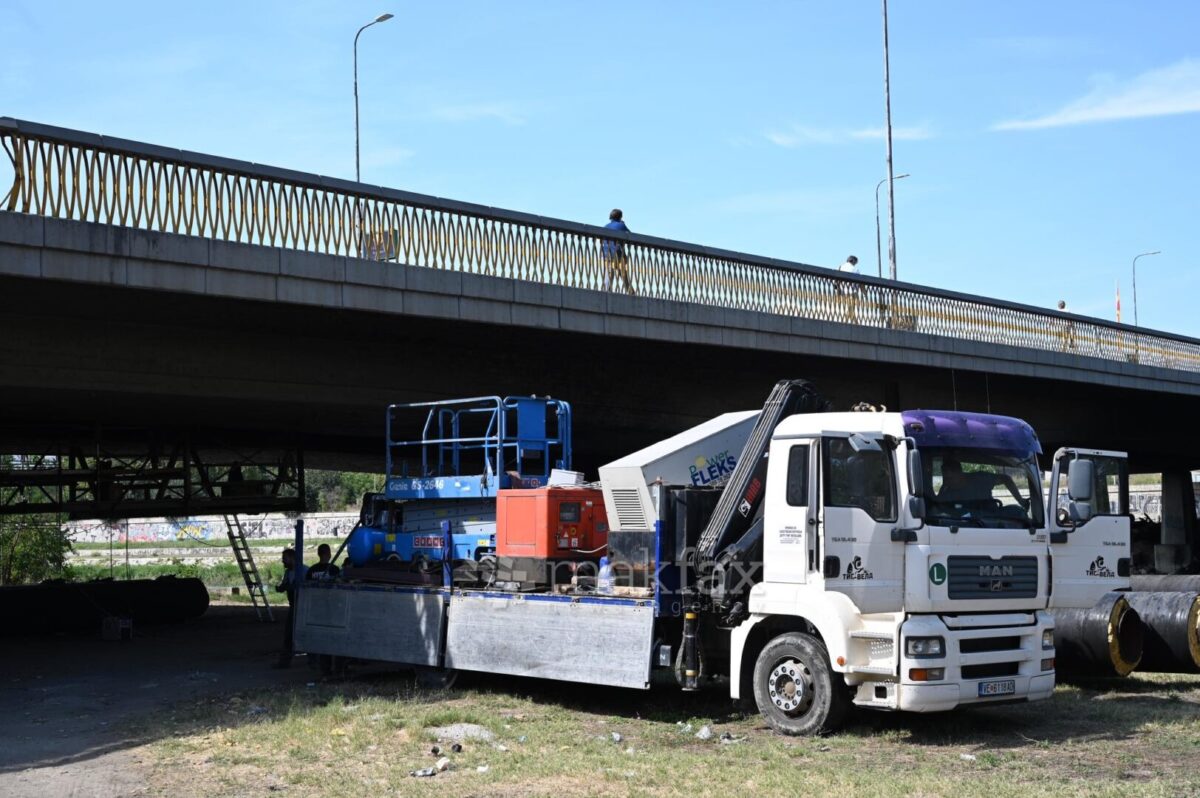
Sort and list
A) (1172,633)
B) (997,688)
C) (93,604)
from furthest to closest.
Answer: (93,604) → (1172,633) → (997,688)

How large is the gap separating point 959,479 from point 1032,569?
1.20 metres

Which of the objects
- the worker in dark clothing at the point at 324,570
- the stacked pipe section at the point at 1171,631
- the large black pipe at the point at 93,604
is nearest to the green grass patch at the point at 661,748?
the stacked pipe section at the point at 1171,631

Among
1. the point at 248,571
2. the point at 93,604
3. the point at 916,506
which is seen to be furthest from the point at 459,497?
the point at 248,571

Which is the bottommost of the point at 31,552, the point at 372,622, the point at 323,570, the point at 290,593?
the point at 372,622

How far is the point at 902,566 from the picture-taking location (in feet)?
38.9

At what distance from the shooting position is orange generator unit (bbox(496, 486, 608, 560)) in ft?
49.1

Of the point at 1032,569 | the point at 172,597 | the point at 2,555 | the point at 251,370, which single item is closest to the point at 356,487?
the point at 2,555

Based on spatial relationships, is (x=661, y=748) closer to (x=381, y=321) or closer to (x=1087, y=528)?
(x=1087, y=528)

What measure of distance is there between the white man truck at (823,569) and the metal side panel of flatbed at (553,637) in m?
0.03

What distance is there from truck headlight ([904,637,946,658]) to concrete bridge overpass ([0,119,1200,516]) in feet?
32.0

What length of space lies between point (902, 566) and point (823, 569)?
71 cm

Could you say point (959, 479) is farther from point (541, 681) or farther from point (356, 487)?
point (356, 487)

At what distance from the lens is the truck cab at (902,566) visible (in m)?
11.8

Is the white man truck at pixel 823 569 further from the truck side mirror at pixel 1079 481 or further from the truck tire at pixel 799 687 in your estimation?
the truck side mirror at pixel 1079 481
